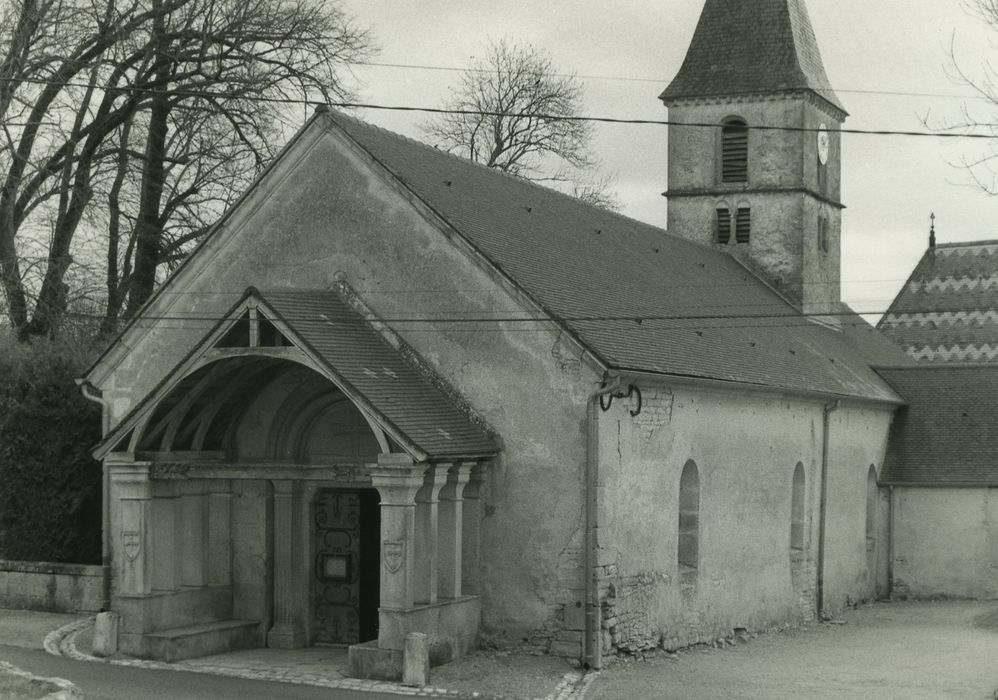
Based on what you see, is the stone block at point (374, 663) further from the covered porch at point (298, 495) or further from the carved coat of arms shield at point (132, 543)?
the carved coat of arms shield at point (132, 543)

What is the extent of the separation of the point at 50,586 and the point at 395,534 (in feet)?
27.5

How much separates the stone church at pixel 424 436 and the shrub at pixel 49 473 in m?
1.77

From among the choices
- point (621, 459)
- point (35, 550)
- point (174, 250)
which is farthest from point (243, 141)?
point (621, 459)

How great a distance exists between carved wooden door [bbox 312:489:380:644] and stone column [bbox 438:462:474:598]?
2326 mm

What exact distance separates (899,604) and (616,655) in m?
13.6

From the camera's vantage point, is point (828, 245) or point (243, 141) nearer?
point (243, 141)

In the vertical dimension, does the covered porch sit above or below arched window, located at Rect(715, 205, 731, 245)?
below

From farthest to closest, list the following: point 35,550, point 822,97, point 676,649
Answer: point 822,97 → point 35,550 → point 676,649

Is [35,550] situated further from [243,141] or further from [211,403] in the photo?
[243,141]

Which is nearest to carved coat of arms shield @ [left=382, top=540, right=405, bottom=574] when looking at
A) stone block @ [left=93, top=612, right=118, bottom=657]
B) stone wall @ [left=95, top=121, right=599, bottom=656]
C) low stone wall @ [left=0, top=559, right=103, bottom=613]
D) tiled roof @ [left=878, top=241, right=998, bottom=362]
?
stone wall @ [left=95, top=121, right=599, bottom=656]

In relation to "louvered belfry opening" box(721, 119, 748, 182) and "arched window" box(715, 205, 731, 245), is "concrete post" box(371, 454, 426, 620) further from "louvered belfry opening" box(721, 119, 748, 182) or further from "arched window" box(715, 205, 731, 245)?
"louvered belfry opening" box(721, 119, 748, 182)

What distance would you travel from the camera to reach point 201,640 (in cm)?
2077

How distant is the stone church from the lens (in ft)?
65.2

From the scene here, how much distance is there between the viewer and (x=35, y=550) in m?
25.3
